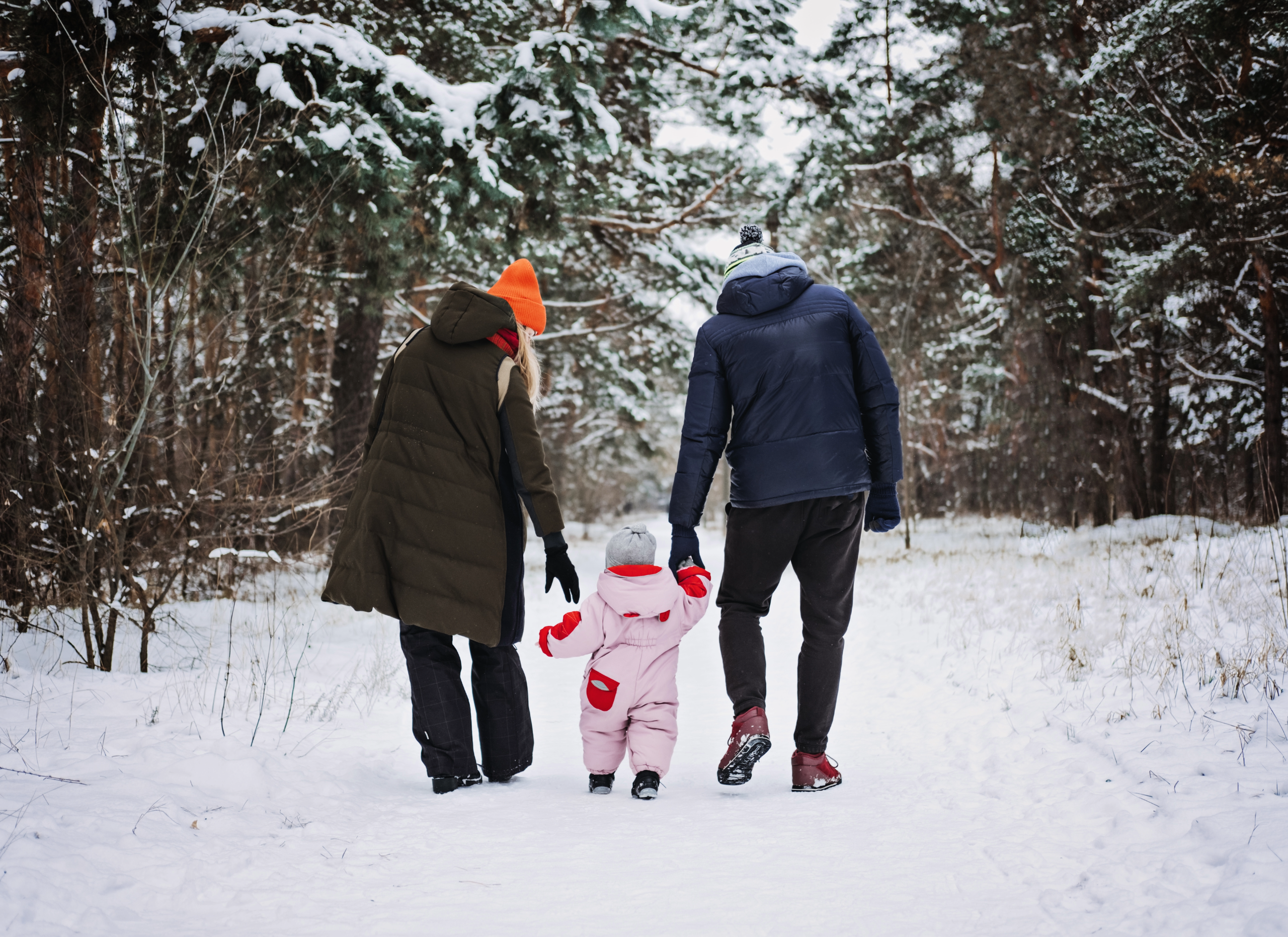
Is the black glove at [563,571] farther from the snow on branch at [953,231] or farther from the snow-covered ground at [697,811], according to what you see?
the snow on branch at [953,231]

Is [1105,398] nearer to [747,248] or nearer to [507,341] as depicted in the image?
[747,248]

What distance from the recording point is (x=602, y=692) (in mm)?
3148

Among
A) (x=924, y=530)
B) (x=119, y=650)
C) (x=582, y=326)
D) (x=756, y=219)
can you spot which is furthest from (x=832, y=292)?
(x=924, y=530)

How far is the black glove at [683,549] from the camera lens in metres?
3.29

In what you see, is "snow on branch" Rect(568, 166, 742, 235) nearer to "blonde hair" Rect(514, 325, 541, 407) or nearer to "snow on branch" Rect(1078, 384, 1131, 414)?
"snow on branch" Rect(1078, 384, 1131, 414)

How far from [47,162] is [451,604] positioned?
15.1ft

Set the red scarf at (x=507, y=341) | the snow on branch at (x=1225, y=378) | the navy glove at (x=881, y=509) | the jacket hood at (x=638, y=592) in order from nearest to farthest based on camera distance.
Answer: the jacket hood at (x=638, y=592)
the navy glove at (x=881, y=509)
the red scarf at (x=507, y=341)
the snow on branch at (x=1225, y=378)

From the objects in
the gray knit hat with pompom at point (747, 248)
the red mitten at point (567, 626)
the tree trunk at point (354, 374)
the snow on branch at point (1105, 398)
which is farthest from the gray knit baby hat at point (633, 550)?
the snow on branch at point (1105, 398)

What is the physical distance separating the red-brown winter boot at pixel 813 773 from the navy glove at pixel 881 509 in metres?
0.90

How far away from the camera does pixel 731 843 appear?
2502 millimetres

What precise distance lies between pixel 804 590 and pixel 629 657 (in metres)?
0.73

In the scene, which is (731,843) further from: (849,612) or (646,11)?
(646,11)

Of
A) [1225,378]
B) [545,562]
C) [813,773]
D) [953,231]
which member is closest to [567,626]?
[813,773]

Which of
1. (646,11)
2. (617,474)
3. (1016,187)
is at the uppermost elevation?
(1016,187)
